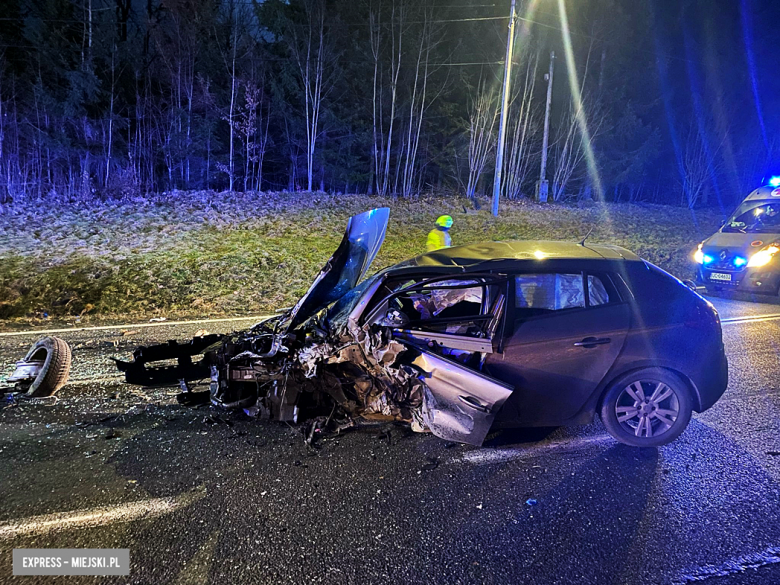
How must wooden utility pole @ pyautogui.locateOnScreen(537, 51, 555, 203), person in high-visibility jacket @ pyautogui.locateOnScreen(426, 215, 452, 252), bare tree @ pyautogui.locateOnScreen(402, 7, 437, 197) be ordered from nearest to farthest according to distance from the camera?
1. person in high-visibility jacket @ pyautogui.locateOnScreen(426, 215, 452, 252)
2. bare tree @ pyautogui.locateOnScreen(402, 7, 437, 197)
3. wooden utility pole @ pyautogui.locateOnScreen(537, 51, 555, 203)

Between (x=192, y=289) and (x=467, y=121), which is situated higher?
(x=467, y=121)

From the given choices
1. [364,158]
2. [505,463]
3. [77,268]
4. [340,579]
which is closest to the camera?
[340,579]

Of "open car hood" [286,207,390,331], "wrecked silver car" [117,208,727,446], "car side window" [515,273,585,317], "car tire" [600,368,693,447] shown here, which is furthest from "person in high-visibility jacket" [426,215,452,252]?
"car tire" [600,368,693,447]

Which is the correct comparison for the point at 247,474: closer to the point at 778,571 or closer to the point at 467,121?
the point at 778,571

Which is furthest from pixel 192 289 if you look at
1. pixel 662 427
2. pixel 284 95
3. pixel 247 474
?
pixel 284 95

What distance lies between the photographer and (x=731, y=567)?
2324 mm

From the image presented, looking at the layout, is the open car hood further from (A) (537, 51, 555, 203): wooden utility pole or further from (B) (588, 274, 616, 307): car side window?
(A) (537, 51, 555, 203): wooden utility pole

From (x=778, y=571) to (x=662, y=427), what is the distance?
1183 millimetres

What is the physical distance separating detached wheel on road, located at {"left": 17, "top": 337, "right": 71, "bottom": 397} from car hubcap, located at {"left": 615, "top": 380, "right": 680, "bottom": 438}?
477cm

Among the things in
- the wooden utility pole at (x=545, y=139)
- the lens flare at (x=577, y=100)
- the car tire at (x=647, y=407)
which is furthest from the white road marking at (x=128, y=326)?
the lens flare at (x=577, y=100)

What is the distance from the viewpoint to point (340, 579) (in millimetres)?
2238

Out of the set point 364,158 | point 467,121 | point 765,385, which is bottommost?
point 765,385

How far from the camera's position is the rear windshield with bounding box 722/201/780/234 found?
348 inches

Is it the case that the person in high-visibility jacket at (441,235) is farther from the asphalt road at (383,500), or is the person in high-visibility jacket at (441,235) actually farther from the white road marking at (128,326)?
the asphalt road at (383,500)
